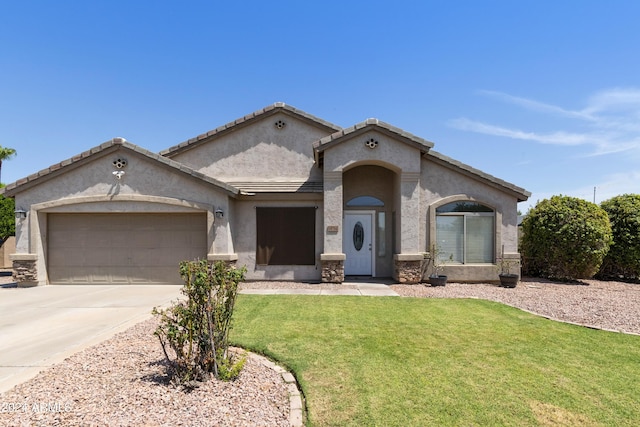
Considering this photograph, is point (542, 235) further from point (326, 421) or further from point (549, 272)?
point (326, 421)

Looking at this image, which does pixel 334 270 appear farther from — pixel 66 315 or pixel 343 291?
pixel 66 315

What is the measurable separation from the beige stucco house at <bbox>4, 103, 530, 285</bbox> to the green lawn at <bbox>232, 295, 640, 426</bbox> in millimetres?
4717

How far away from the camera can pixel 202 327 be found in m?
4.45

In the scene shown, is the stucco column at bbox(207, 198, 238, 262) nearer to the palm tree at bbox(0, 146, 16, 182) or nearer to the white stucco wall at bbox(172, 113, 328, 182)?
the white stucco wall at bbox(172, 113, 328, 182)

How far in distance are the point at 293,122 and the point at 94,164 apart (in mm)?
7886

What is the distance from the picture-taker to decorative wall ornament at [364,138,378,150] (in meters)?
12.4

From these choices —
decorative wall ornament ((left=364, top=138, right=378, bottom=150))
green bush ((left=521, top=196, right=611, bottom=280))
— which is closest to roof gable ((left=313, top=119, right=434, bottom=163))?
decorative wall ornament ((left=364, top=138, right=378, bottom=150))

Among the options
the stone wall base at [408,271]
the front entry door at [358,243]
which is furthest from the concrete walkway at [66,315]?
the front entry door at [358,243]

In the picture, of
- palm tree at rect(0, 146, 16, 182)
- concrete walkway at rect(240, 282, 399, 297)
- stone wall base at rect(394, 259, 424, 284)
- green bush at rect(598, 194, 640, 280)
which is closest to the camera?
concrete walkway at rect(240, 282, 399, 297)

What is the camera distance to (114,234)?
41.1 ft

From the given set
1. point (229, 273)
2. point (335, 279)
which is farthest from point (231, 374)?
point (335, 279)

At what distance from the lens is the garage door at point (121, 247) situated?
40.7 ft

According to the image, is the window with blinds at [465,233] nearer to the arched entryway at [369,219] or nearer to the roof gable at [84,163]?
the arched entryway at [369,219]

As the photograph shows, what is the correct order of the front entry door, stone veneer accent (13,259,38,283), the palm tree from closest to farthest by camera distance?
stone veneer accent (13,259,38,283) < the front entry door < the palm tree
